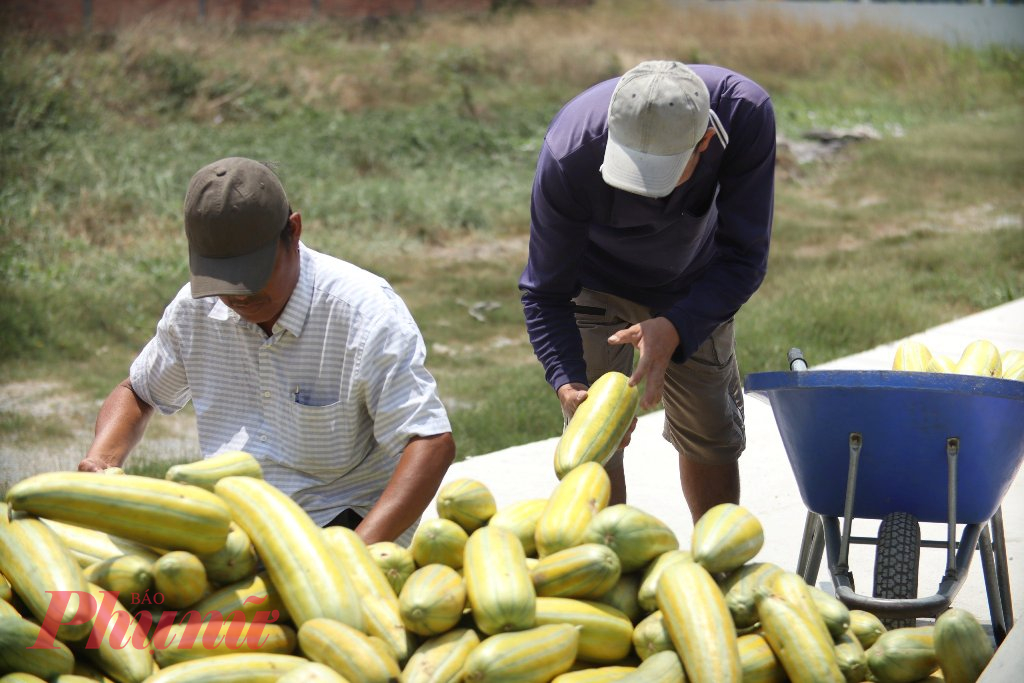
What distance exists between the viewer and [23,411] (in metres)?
7.71

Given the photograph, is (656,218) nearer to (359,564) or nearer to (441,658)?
(359,564)

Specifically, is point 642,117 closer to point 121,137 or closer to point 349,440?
point 349,440

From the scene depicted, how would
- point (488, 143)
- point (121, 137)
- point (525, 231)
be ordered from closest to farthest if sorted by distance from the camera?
point (525, 231) < point (121, 137) < point (488, 143)

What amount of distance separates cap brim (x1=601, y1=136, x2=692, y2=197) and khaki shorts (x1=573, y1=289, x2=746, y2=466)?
90 cm

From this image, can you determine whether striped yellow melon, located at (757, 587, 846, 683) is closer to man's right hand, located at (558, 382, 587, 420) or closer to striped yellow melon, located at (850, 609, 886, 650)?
striped yellow melon, located at (850, 609, 886, 650)

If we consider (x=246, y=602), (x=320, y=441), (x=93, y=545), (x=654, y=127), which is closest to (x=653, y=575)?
(x=246, y=602)

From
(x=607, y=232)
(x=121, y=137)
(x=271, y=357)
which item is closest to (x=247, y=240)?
(x=271, y=357)

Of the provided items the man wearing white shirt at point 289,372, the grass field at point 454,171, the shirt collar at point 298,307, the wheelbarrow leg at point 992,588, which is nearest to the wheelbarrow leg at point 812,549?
the wheelbarrow leg at point 992,588

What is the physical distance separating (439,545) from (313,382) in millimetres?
987

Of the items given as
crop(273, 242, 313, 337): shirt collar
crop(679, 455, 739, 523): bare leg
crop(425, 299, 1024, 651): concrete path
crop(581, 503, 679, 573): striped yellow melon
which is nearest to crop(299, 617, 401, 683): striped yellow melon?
crop(581, 503, 679, 573): striped yellow melon

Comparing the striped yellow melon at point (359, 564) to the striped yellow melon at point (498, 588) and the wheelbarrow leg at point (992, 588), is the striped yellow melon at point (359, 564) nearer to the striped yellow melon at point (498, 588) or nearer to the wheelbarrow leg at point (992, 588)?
the striped yellow melon at point (498, 588)

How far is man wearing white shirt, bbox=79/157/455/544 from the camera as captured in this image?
2.96m

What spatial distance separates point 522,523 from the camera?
255 centimetres

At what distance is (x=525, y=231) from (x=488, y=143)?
3388 mm
